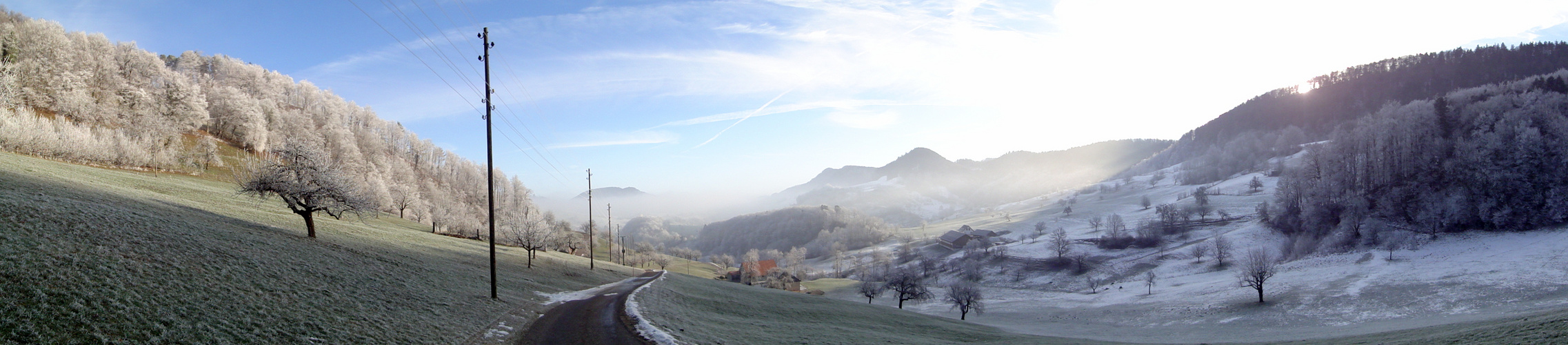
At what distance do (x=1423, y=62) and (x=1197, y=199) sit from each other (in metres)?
142

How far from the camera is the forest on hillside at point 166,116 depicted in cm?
5834

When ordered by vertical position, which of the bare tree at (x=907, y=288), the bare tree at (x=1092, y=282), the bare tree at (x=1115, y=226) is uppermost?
the bare tree at (x=1115, y=226)

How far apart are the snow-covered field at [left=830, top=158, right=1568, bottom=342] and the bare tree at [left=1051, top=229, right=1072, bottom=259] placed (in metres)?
10.8

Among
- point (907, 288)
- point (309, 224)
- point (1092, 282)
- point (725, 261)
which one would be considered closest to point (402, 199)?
point (309, 224)

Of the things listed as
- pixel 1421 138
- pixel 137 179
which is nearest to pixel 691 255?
pixel 137 179

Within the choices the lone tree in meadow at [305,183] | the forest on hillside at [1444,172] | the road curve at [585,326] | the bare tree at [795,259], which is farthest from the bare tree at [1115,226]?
the lone tree in meadow at [305,183]

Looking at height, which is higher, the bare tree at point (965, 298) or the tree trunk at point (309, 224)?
the tree trunk at point (309, 224)

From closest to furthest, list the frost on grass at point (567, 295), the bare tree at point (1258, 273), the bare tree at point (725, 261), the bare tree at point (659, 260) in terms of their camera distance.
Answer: the frost on grass at point (567, 295) → the bare tree at point (1258, 273) → the bare tree at point (659, 260) → the bare tree at point (725, 261)

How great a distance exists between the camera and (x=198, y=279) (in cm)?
1623

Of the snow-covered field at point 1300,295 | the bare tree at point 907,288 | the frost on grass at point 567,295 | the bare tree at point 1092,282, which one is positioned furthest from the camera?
the bare tree at point 1092,282

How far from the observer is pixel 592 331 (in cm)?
2095

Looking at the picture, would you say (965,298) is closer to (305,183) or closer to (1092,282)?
(1092,282)

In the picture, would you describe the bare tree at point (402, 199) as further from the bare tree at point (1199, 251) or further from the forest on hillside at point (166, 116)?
the bare tree at point (1199, 251)

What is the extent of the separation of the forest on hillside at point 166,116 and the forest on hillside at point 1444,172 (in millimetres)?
131276
